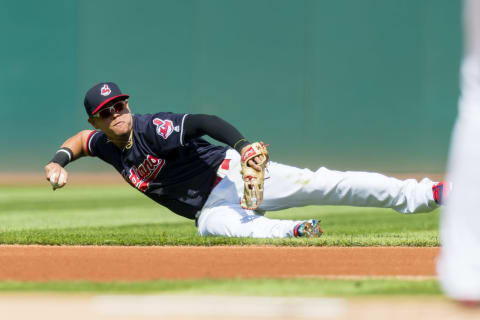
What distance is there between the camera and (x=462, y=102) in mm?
2482

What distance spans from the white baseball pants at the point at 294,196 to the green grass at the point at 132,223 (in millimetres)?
125

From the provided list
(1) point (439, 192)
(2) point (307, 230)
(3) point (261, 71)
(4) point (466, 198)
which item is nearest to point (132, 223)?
(2) point (307, 230)

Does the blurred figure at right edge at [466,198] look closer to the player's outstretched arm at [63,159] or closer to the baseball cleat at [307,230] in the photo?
the baseball cleat at [307,230]

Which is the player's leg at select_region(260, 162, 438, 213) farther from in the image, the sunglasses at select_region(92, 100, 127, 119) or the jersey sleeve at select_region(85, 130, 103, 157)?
the jersey sleeve at select_region(85, 130, 103, 157)

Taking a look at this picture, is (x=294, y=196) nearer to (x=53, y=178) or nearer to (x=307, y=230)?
(x=307, y=230)

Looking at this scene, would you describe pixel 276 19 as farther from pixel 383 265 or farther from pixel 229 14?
pixel 383 265

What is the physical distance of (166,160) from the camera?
5488mm

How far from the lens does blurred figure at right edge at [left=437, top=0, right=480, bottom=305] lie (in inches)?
95.0

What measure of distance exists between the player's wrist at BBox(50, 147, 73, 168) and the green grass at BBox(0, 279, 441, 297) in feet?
6.54

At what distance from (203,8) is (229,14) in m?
0.43

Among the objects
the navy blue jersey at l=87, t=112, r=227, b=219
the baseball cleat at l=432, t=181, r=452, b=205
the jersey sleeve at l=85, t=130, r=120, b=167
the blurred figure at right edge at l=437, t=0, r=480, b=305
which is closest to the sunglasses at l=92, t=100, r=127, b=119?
the navy blue jersey at l=87, t=112, r=227, b=219

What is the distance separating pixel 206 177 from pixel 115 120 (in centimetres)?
69

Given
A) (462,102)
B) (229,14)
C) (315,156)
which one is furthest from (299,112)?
(462,102)

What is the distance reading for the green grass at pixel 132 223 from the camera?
541 centimetres
